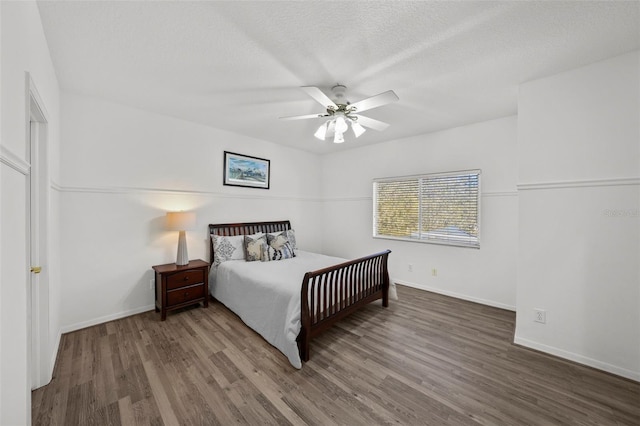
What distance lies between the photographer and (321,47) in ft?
6.11

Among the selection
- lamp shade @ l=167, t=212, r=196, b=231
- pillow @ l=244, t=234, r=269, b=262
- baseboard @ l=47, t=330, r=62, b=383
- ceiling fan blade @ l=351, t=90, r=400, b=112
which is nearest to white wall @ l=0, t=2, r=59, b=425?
baseboard @ l=47, t=330, r=62, b=383

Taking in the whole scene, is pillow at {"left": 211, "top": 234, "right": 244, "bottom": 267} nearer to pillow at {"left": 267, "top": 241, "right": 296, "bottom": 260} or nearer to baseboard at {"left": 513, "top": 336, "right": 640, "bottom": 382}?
pillow at {"left": 267, "top": 241, "right": 296, "bottom": 260}

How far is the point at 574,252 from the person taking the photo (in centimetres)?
222

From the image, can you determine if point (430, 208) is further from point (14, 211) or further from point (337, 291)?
point (14, 211)

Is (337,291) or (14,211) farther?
(337,291)

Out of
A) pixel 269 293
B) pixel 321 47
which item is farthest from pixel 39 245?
pixel 321 47

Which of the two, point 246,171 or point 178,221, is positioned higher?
point 246,171

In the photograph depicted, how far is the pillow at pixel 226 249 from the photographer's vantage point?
3.53 metres

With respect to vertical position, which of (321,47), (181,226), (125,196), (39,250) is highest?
(321,47)

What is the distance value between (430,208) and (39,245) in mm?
4425

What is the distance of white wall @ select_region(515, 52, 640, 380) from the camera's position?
2.00m

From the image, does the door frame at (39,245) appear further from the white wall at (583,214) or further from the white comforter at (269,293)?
the white wall at (583,214)

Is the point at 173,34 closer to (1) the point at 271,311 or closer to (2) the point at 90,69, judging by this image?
(2) the point at 90,69

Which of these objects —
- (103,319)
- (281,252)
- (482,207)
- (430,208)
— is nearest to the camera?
(103,319)
